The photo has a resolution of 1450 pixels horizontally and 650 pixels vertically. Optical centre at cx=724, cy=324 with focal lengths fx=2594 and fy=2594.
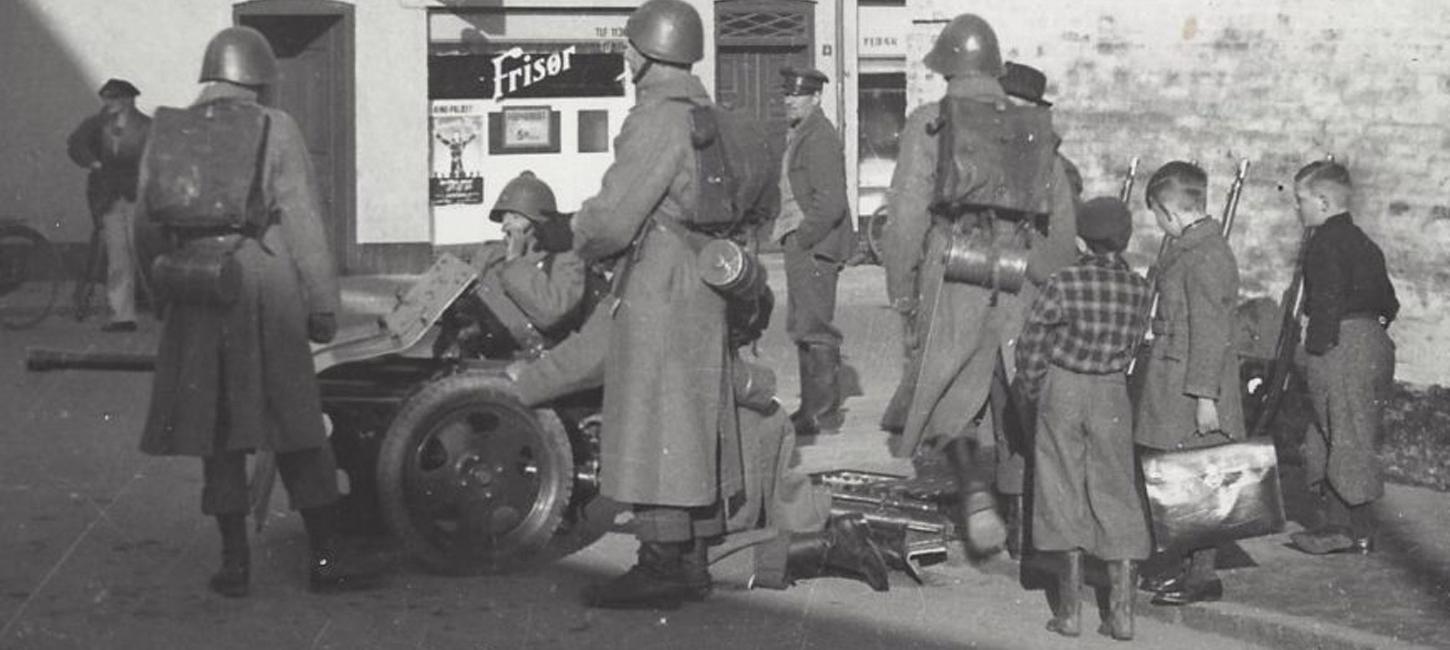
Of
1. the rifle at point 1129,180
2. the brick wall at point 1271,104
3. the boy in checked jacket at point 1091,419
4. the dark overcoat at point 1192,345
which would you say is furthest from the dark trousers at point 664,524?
the brick wall at point 1271,104

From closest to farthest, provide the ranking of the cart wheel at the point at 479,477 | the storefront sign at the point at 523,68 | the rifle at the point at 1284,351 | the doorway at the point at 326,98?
the cart wheel at the point at 479,477, the rifle at the point at 1284,351, the doorway at the point at 326,98, the storefront sign at the point at 523,68

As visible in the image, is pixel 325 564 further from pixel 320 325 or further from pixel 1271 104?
pixel 1271 104

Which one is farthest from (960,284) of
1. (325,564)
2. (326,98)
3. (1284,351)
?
(326,98)

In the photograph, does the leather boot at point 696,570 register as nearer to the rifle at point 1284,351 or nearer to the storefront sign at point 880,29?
the rifle at point 1284,351

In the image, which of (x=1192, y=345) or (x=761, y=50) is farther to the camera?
(x=761, y=50)

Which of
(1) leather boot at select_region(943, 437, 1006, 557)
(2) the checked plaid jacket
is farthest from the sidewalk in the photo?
(2) the checked plaid jacket

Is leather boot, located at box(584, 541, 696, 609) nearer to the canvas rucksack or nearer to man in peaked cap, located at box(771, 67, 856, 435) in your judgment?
the canvas rucksack

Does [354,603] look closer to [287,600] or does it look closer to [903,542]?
[287,600]

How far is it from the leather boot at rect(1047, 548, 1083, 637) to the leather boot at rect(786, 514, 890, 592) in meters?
0.84

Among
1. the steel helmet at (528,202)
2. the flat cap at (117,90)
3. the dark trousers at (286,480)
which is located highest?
the flat cap at (117,90)

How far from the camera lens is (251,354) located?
8500 millimetres

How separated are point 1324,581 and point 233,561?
371cm

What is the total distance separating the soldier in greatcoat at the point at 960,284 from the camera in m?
9.40

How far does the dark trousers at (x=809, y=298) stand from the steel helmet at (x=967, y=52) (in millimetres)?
3936
